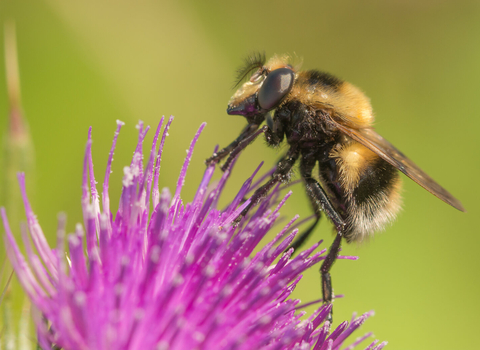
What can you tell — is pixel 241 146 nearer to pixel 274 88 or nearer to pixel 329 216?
pixel 274 88

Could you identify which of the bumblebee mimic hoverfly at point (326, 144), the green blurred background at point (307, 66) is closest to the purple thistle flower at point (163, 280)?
the bumblebee mimic hoverfly at point (326, 144)

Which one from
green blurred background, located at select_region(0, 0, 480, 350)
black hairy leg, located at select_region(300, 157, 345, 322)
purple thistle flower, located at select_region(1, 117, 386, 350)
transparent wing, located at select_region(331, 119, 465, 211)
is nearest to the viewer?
purple thistle flower, located at select_region(1, 117, 386, 350)

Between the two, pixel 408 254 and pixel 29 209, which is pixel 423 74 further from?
pixel 29 209

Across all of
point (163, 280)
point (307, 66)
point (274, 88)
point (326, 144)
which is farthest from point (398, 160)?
point (307, 66)

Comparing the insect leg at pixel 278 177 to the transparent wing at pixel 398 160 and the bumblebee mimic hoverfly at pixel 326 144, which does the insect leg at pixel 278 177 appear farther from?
the transparent wing at pixel 398 160

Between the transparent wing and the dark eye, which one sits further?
the dark eye

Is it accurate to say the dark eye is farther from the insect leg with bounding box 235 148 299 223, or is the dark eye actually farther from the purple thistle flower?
A: the purple thistle flower

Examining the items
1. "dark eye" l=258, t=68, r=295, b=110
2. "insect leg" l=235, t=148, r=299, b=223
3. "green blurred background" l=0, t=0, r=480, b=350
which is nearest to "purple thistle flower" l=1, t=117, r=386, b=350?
"insect leg" l=235, t=148, r=299, b=223

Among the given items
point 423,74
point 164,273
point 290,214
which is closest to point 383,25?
point 423,74
